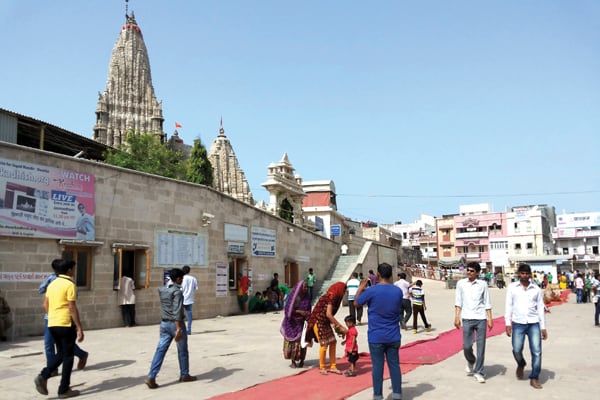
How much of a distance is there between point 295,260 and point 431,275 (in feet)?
76.2

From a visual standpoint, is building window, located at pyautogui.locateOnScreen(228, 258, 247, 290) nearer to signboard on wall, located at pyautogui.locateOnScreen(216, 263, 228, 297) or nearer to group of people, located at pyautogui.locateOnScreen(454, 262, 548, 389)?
signboard on wall, located at pyautogui.locateOnScreen(216, 263, 228, 297)

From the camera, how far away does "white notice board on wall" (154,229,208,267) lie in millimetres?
15883

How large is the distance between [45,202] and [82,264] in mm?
1961

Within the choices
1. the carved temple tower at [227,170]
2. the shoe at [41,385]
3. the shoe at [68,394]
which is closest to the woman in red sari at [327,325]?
the shoe at [68,394]

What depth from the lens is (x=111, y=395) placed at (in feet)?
22.0

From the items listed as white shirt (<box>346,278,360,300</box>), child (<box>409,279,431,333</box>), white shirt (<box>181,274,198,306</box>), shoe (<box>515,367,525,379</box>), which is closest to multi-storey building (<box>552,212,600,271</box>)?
white shirt (<box>346,278,360,300</box>)

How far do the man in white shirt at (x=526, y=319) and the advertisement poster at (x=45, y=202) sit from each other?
10462 millimetres

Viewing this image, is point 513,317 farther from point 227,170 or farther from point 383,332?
point 227,170

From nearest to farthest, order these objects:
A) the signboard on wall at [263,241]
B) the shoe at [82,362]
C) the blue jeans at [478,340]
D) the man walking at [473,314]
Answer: the blue jeans at [478,340], the man walking at [473,314], the shoe at [82,362], the signboard on wall at [263,241]

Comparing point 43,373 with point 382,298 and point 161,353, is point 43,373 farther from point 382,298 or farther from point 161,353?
point 382,298

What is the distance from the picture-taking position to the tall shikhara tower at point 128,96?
233ft

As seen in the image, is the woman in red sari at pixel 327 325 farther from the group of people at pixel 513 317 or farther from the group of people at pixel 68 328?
the group of people at pixel 68 328

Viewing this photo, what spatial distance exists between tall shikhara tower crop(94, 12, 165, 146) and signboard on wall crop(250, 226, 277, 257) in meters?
51.3

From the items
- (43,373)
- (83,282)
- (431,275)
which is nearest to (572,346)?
(43,373)
